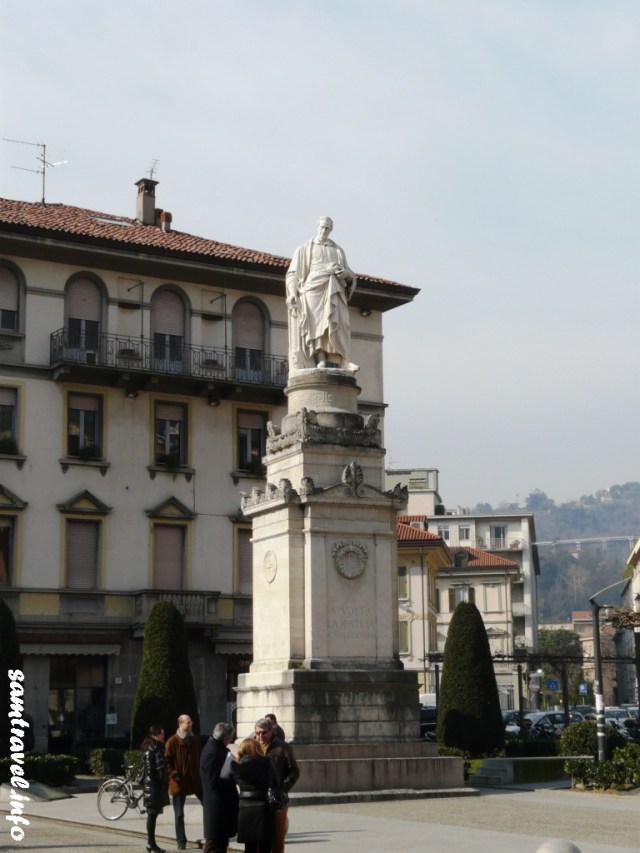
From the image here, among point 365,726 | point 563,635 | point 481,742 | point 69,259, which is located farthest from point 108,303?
point 563,635

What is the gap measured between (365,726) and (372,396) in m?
25.6

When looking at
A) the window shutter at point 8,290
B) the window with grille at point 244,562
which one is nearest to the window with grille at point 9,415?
the window shutter at point 8,290

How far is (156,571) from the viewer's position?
47.1 metres

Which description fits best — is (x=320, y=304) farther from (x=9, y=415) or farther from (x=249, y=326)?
(x=249, y=326)

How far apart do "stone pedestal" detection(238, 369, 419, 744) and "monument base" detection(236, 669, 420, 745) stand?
0.06ft

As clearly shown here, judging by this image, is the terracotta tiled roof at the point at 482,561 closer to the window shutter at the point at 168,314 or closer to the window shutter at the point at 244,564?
the window shutter at the point at 244,564

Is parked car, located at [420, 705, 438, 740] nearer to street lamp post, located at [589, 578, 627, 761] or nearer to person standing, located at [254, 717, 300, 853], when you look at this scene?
street lamp post, located at [589, 578, 627, 761]

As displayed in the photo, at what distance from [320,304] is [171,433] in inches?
746

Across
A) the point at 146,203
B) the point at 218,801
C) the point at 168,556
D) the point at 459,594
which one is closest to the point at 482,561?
the point at 459,594

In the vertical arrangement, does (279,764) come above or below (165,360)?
below

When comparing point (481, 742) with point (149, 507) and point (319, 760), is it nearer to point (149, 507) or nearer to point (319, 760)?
point (319, 760)

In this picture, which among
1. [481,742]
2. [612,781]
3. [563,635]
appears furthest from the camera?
[563,635]

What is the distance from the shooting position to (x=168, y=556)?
1868 inches

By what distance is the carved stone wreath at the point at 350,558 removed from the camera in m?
28.1
